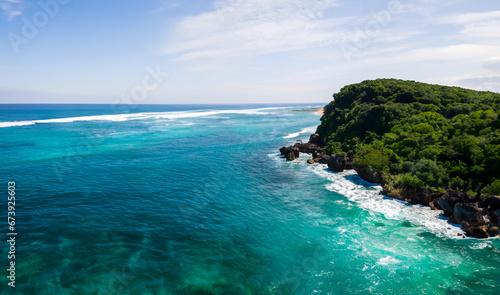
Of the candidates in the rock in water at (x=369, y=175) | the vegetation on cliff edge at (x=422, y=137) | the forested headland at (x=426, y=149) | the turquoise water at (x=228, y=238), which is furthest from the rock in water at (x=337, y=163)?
the rock in water at (x=369, y=175)

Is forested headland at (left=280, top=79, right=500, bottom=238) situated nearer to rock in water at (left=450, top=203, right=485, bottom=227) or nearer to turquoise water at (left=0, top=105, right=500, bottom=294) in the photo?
rock in water at (left=450, top=203, right=485, bottom=227)

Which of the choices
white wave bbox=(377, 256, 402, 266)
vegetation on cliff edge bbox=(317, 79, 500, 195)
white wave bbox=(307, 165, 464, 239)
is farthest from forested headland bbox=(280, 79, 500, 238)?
white wave bbox=(377, 256, 402, 266)

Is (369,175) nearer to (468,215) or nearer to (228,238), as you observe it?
(468,215)

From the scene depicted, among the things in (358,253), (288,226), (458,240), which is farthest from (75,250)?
(458,240)

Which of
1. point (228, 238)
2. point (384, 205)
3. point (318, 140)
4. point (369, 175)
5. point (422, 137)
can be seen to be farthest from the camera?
point (318, 140)

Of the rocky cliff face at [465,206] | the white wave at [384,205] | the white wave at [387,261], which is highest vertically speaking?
the rocky cliff face at [465,206]

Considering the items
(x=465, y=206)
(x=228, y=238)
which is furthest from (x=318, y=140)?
(x=228, y=238)

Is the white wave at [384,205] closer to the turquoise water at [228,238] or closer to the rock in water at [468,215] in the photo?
the turquoise water at [228,238]
